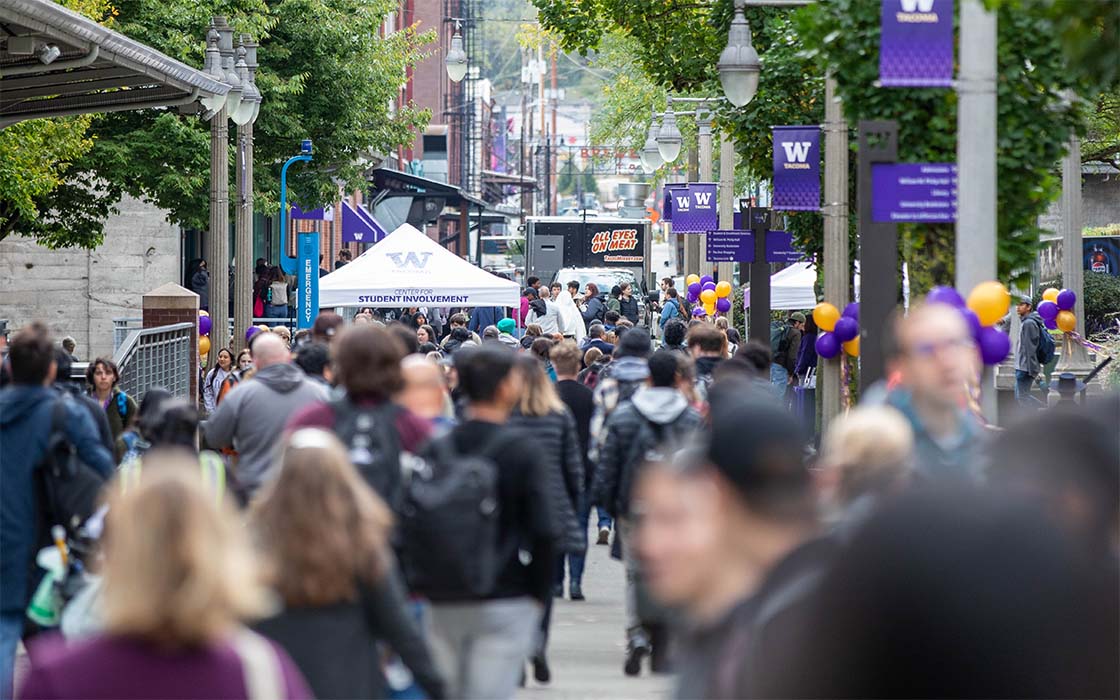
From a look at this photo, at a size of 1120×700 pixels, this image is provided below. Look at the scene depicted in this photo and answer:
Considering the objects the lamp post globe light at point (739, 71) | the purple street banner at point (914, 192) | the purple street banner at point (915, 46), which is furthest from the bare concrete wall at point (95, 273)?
the purple street banner at point (915, 46)

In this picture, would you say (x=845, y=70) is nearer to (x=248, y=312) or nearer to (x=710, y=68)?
(x=710, y=68)

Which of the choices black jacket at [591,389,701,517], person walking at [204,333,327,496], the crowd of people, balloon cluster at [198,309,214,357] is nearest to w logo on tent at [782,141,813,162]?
the crowd of people

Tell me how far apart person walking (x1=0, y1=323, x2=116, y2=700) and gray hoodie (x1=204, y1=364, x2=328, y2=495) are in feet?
2.95

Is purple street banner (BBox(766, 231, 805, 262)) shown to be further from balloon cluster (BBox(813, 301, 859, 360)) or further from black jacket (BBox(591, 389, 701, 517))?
black jacket (BBox(591, 389, 701, 517))

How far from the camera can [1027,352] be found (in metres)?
23.5

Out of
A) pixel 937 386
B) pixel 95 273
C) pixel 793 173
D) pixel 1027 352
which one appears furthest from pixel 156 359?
pixel 95 273

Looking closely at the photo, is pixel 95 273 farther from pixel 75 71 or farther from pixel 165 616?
pixel 165 616

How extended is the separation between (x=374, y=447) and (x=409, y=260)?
1665cm

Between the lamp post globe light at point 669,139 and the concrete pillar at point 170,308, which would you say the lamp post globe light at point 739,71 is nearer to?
the concrete pillar at point 170,308

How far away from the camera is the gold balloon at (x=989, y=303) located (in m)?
9.34

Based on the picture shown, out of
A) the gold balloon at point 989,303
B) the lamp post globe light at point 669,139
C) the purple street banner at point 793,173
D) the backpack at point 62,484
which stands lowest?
the backpack at point 62,484

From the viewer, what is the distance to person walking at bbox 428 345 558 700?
6.55 meters

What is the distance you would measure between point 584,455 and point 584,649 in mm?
1884

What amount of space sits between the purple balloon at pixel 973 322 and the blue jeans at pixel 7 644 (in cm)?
468
